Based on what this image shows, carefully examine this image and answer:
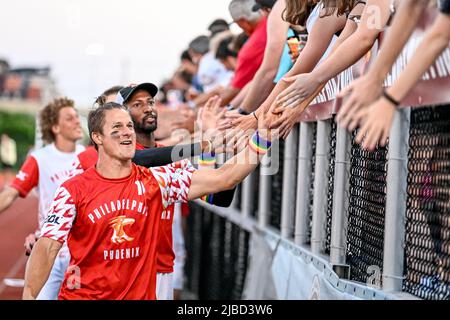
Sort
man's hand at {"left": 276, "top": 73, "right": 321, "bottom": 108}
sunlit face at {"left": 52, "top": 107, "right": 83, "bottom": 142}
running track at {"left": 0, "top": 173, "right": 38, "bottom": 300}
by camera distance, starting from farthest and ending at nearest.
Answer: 1. running track at {"left": 0, "top": 173, "right": 38, "bottom": 300}
2. sunlit face at {"left": 52, "top": 107, "right": 83, "bottom": 142}
3. man's hand at {"left": 276, "top": 73, "right": 321, "bottom": 108}

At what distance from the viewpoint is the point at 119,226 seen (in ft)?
18.1

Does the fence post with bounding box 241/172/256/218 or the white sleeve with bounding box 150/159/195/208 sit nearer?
the white sleeve with bounding box 150/159/195/208

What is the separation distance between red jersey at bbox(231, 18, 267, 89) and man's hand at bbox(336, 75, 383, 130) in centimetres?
456

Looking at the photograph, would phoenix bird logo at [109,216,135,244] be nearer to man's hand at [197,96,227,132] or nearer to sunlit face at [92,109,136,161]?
sunlit face at [92,109,136,161]

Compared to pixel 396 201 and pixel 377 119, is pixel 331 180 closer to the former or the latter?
pixel 396 201

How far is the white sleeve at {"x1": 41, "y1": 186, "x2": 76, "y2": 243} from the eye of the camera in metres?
5.45

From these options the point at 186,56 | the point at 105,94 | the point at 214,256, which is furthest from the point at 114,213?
the point at 186,56

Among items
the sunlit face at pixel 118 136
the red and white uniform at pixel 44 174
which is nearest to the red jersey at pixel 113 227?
the sunlit face at pixel 118 136

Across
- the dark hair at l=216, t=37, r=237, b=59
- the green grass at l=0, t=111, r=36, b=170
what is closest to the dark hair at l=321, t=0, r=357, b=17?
the dark hair at l=216, t=37, r=237, b=59

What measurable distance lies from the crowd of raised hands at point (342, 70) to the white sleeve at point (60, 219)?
0.91 m

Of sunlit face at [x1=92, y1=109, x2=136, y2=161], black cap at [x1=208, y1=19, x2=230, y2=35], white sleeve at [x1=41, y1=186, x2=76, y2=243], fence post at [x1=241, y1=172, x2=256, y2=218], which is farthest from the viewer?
black cap at [x1=208, y1=19, x2=230, y2=35]

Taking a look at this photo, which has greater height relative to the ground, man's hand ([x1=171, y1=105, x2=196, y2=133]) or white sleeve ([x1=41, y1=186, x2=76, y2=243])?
man's hand ([x1=171, y1=105, x2=196, y2=133])

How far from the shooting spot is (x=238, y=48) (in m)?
9.62
